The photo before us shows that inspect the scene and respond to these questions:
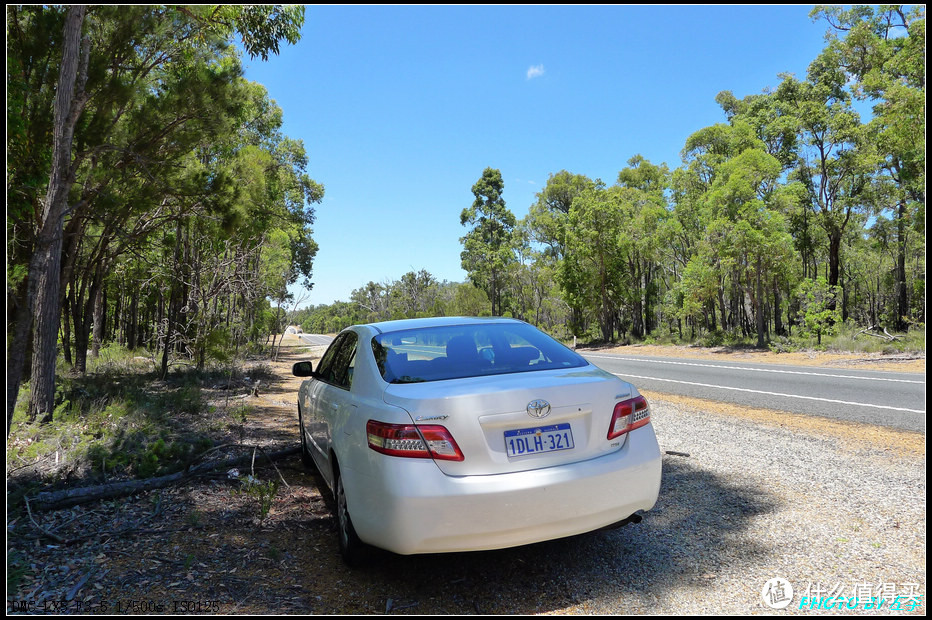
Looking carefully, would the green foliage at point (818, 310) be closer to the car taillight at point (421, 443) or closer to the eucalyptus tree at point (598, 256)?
the eucalyptus tree at point (598, 256)

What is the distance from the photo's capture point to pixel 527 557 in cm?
356

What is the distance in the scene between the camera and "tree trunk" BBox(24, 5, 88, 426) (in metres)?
6.05

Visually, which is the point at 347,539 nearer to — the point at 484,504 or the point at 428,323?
the point at 484,504

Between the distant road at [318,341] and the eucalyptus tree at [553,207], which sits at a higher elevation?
the eucalyptus tree at [553,207]

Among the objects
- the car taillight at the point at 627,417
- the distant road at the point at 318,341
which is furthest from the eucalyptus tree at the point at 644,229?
the car taillight at the point at 627,417

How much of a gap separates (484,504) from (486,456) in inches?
9.3

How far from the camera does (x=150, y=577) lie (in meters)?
3.38

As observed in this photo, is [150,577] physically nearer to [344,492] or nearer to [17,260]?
[344,492]

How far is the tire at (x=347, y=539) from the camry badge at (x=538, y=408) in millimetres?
1290

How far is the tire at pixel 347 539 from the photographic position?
3383 millimetres

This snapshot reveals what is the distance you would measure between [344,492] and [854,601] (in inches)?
114

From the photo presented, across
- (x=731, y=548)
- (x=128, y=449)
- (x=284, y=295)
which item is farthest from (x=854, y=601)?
(x=284, y=295)

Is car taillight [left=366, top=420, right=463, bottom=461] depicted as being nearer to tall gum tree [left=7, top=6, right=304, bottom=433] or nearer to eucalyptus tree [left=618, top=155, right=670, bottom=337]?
tall gum tree [left=7, top=6, right=304, bottom=433]

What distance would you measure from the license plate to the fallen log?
12.3 ft
